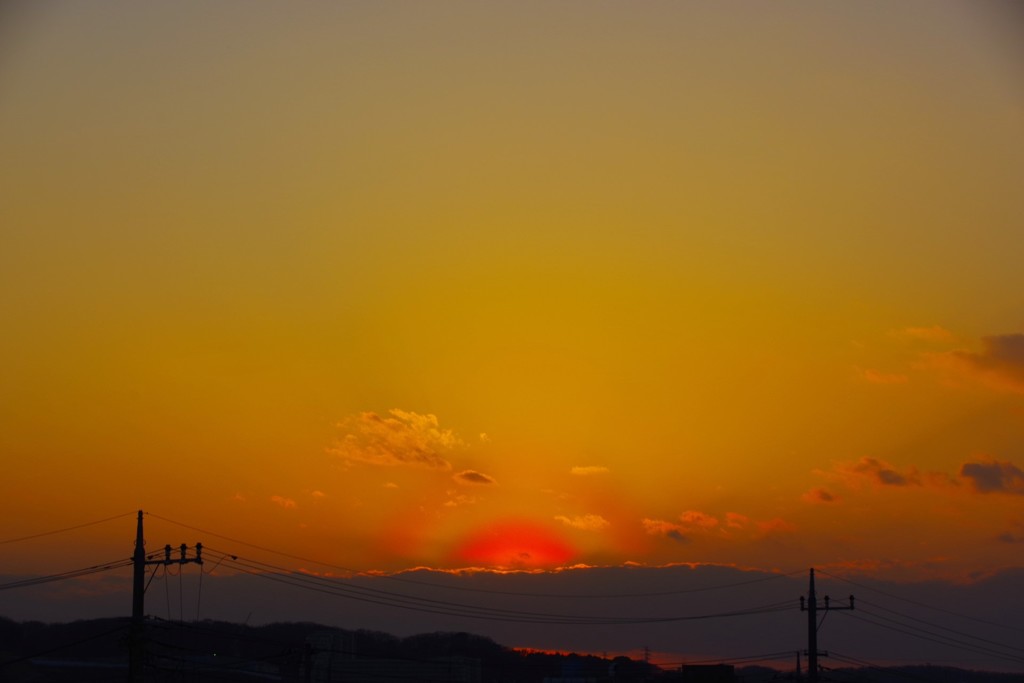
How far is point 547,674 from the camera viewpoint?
14050 centimetres

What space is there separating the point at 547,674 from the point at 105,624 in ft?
185

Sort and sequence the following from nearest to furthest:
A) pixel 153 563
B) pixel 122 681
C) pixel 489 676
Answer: pixel 153 563 → pixel 122 681 → pixel 489 676

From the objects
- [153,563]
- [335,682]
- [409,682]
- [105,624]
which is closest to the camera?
[153,563]

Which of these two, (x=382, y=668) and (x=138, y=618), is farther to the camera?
(x=382, y=668)

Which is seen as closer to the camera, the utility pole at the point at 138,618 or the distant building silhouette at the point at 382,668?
the utility pole at the point at 138,618

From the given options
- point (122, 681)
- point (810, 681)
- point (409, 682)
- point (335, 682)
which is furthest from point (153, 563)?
point (409, 682)

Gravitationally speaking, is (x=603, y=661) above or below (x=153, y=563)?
below

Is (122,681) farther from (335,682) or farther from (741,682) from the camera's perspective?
(741,682)

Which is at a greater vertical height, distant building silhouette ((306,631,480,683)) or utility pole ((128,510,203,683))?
utility pole ((128,510,203,683))

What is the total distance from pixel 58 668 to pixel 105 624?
412 inches

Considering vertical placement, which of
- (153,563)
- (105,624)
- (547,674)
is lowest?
(547,674)

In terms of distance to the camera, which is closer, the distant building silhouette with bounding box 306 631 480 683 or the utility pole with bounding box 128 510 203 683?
the utility pole with bounding box 128 510 203 683

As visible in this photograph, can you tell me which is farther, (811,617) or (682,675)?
(682,675)

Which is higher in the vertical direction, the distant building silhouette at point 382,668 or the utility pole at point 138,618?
the utility pole at point 138,618
